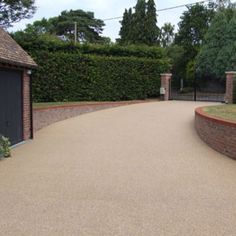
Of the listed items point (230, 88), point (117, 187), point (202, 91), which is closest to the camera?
point (117, 187)

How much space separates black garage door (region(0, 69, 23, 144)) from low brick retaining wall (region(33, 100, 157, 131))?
3.00 m

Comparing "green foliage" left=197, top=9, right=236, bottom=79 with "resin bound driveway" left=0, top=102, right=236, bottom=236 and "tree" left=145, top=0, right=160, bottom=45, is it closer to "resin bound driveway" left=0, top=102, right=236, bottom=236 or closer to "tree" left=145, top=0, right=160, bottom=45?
"tree" left=145, top=0, right=160, bottom=45

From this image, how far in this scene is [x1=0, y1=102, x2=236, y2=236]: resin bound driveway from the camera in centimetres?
550

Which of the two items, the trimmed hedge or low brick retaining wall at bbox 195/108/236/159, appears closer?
low brick retaining wall at bbox 195/108/236/159

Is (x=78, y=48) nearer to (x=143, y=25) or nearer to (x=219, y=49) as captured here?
(x=219, y=49)

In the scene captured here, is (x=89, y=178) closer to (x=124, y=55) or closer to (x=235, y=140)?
(x=235, y=140)

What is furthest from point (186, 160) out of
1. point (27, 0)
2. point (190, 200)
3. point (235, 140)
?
point (27, 0)

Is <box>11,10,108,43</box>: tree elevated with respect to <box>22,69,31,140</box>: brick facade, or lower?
elevated

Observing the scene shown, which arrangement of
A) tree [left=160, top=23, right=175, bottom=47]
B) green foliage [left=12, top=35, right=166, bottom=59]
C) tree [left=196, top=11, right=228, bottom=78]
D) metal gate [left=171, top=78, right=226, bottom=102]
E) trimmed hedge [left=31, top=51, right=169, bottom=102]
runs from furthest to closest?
tree [left=160, top=23, right=175, bottom=47] → tree [left=196, top=11, right=228, bottom=78] → metal gate [left=171, top=78, right=226, bottom=102] → trimmed hedge [left=31, top=51, right=169, bottom=102] → green foliage [left=12, top=35, right=166, bottom=59]

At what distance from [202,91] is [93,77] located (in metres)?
9.41

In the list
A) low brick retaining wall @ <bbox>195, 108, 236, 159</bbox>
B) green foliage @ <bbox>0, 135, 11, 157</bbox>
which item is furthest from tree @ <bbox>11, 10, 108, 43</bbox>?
green foliage @ <bbox>0, 135, 11, 157</bbox>

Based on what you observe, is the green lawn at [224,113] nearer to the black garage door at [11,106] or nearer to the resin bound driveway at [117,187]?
the resin bound driveway at [117,187]

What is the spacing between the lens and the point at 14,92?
41.9ft

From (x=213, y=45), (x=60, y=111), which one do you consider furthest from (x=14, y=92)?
(x=213, y=45)
